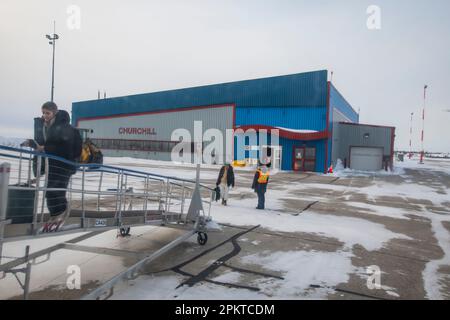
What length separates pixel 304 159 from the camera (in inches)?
1095

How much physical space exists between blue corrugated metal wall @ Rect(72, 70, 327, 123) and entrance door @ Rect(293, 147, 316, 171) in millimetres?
3930

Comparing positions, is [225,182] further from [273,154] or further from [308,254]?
[273,154]

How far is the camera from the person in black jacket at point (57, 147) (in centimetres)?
414

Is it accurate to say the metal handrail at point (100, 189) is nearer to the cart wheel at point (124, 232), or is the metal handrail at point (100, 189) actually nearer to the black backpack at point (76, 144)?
the black backpack at point (76, 144)

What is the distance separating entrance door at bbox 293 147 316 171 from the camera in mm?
27516

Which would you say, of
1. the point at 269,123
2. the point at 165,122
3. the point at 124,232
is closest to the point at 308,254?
the point at 124,232

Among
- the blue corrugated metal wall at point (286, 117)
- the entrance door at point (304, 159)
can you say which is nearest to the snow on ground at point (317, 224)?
the entrance door at point (304, 159)

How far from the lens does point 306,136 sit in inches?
1042

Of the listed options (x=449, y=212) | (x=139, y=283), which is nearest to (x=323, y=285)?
(x=139, y=283)

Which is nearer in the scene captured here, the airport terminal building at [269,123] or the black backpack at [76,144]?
the black backpack at [76,144]

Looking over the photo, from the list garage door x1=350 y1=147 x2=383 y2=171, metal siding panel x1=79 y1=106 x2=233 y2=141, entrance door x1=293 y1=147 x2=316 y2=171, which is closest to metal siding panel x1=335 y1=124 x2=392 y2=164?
garage door x1=350 y1=147 x2=383 y2=171

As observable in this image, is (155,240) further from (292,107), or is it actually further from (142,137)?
(142,137)

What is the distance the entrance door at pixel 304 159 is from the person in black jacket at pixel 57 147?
25095 millimetres

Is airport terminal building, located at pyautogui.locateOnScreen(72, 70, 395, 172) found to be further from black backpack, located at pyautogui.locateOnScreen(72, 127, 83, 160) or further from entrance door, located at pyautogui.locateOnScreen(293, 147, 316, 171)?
black backpack, located at pyautogui.locateOnScreen(72, 127, 83, 160)
